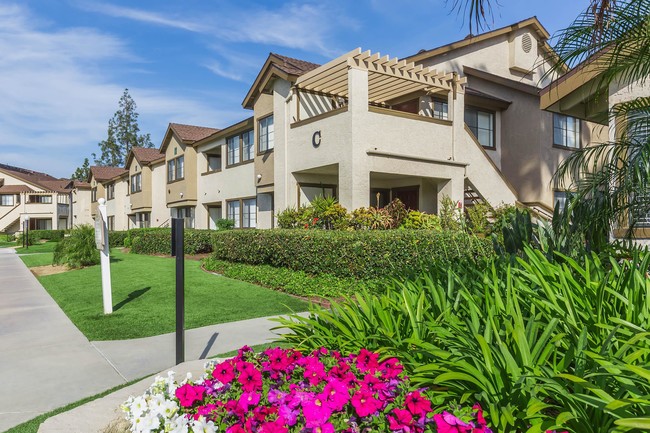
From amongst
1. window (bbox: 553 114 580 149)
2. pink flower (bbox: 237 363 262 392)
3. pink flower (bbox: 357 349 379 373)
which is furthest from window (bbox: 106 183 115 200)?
pink flower (bbox: 357 349 379 373)

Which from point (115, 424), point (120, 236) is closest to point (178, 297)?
point (115, 424)

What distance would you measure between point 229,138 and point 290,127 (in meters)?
8.30

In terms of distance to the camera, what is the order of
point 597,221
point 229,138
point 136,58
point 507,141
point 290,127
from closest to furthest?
1. point 597,221
2. point 136,58
3. point 290,127
4. point 507,141
5. point 229,138

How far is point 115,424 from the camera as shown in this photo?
10.3ft

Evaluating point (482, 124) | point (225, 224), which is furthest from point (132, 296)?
point (482, 124)

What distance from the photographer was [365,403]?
2.51 m

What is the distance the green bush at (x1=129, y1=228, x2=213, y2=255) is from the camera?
67.0 ft

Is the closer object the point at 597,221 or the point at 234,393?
the point at 234,393

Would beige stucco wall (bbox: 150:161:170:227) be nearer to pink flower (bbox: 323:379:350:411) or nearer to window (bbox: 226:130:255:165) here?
window (bbox: 226:130:255:165)

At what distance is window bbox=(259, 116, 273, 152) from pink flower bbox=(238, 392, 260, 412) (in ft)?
54.6

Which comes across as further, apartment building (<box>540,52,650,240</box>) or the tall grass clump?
apartment building (<box>540,52,650,240</box>)

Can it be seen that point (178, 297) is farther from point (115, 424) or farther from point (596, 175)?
point (596, 175)

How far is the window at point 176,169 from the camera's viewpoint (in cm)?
2736

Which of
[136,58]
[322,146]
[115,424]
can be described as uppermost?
[136,58]
